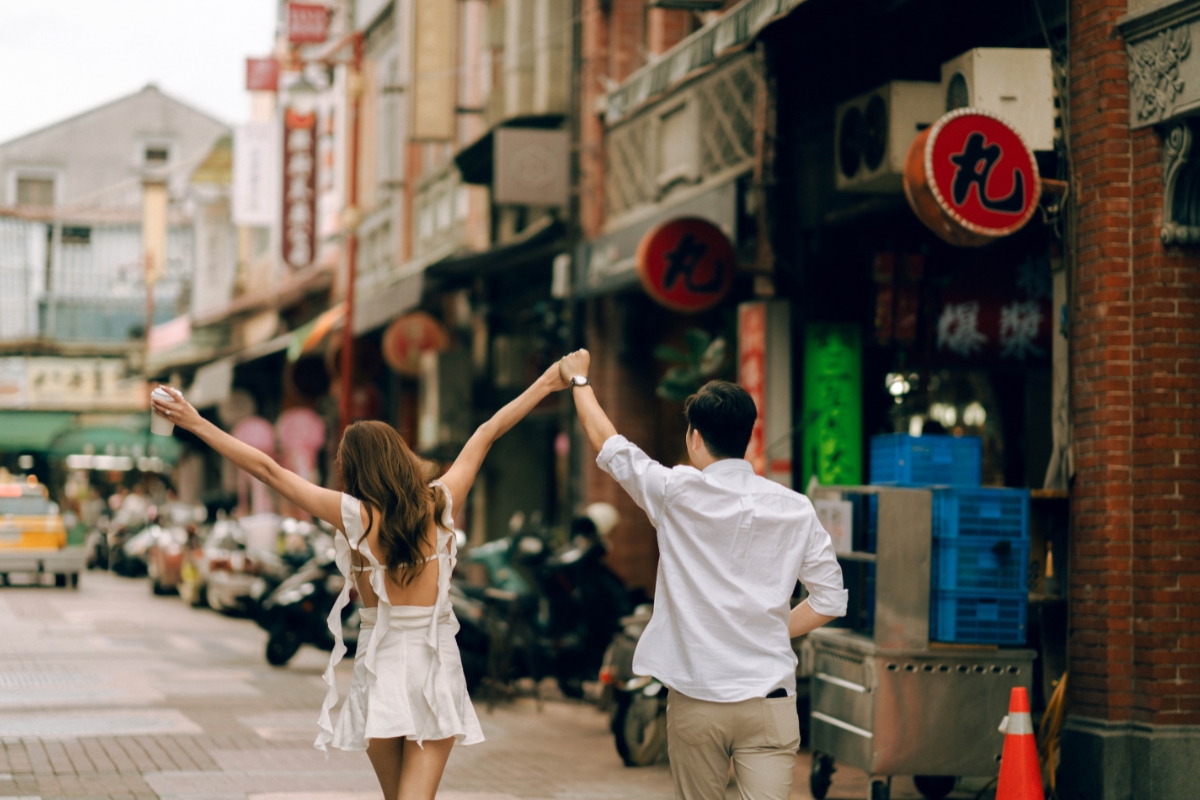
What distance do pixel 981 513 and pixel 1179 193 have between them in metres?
1.96

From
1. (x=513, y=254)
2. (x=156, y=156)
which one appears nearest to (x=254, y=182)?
(x=513, y=254)

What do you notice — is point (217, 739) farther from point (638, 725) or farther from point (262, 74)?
point (262, 74)

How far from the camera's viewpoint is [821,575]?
15.4 feet

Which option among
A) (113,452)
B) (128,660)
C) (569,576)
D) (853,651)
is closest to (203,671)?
(128,660)

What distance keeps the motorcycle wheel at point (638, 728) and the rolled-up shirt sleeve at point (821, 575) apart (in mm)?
5389

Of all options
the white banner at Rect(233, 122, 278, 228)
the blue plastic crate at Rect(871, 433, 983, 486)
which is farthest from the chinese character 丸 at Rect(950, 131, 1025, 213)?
the white banner at Rect(233, 122, 278, 228)

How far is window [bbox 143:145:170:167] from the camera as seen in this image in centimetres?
5959

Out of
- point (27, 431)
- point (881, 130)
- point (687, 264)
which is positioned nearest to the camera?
point (881, 130)

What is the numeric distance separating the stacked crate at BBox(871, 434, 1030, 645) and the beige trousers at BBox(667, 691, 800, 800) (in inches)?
146

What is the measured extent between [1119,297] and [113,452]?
4544 cm

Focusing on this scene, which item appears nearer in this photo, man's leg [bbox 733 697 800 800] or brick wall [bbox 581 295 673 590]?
man's leg [bbox 733 697 800 800]

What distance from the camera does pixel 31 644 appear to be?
16.8m

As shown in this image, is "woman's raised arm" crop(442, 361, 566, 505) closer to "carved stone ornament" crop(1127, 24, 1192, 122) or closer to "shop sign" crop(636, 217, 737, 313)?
"carved stone ornament" crop(1127, 24, 1192, 122)

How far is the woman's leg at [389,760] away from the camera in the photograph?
200 inches
